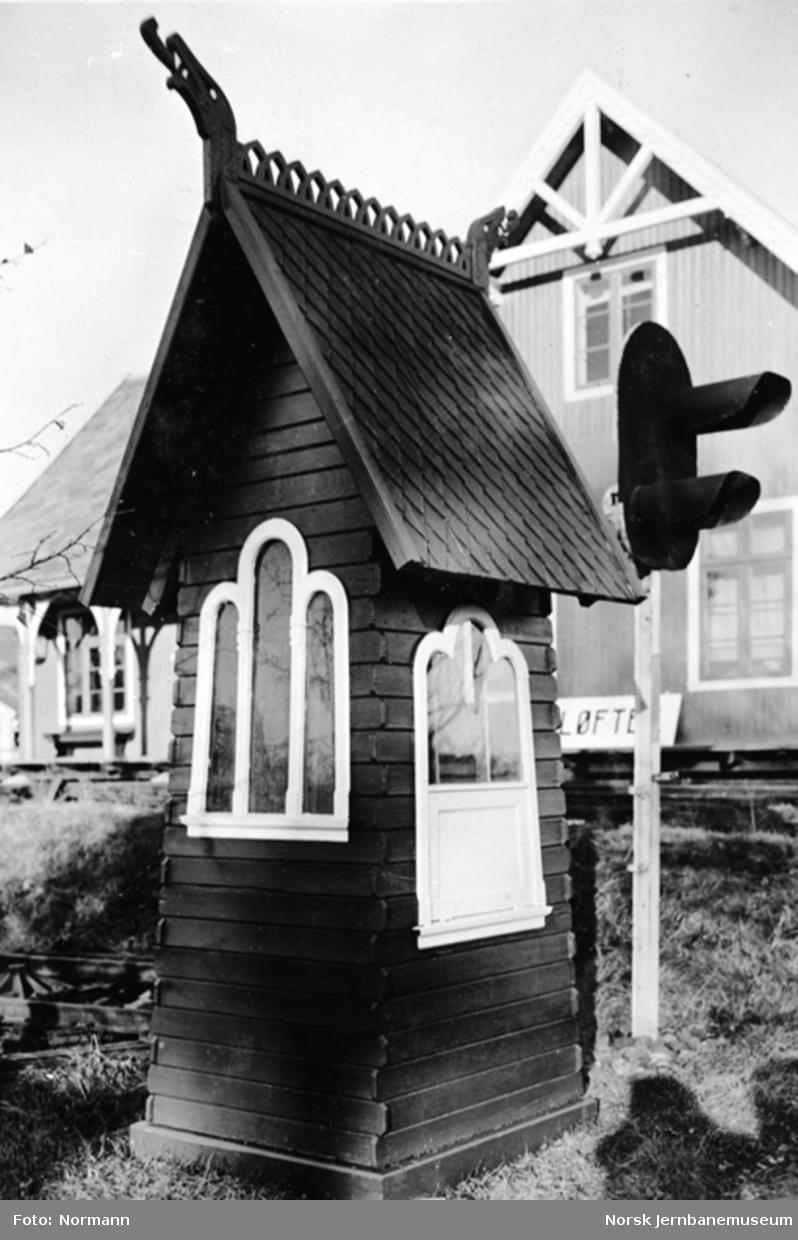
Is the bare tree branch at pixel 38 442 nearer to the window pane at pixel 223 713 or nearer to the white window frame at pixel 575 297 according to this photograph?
Answer: the window pane at pixel 223 713

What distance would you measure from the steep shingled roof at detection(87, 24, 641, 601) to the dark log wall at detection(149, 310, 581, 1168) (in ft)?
1.15

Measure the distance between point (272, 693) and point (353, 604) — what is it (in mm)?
754

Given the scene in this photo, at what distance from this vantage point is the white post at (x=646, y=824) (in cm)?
842

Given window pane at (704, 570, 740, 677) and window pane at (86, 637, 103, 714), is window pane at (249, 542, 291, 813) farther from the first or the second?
window pane at (86, 637, 103, 714)

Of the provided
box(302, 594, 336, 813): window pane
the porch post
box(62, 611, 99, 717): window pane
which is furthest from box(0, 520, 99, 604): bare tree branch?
box(62, 611, 99, 717): window pane

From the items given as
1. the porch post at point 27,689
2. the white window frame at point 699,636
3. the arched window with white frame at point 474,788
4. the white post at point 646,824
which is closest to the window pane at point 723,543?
the white window frame at point 699,636

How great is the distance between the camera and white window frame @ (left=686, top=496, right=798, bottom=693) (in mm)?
14078

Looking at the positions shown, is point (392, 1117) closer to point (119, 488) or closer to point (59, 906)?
point (119, 488)

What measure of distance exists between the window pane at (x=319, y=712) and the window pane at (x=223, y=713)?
565mm

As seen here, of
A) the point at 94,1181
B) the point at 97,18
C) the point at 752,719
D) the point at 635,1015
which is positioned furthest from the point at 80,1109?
the point at 752,719

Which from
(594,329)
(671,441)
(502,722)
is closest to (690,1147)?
(502,722)

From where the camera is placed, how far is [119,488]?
6.97 meters

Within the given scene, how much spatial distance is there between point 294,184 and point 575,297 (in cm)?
949

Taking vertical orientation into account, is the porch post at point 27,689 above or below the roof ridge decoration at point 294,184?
below
